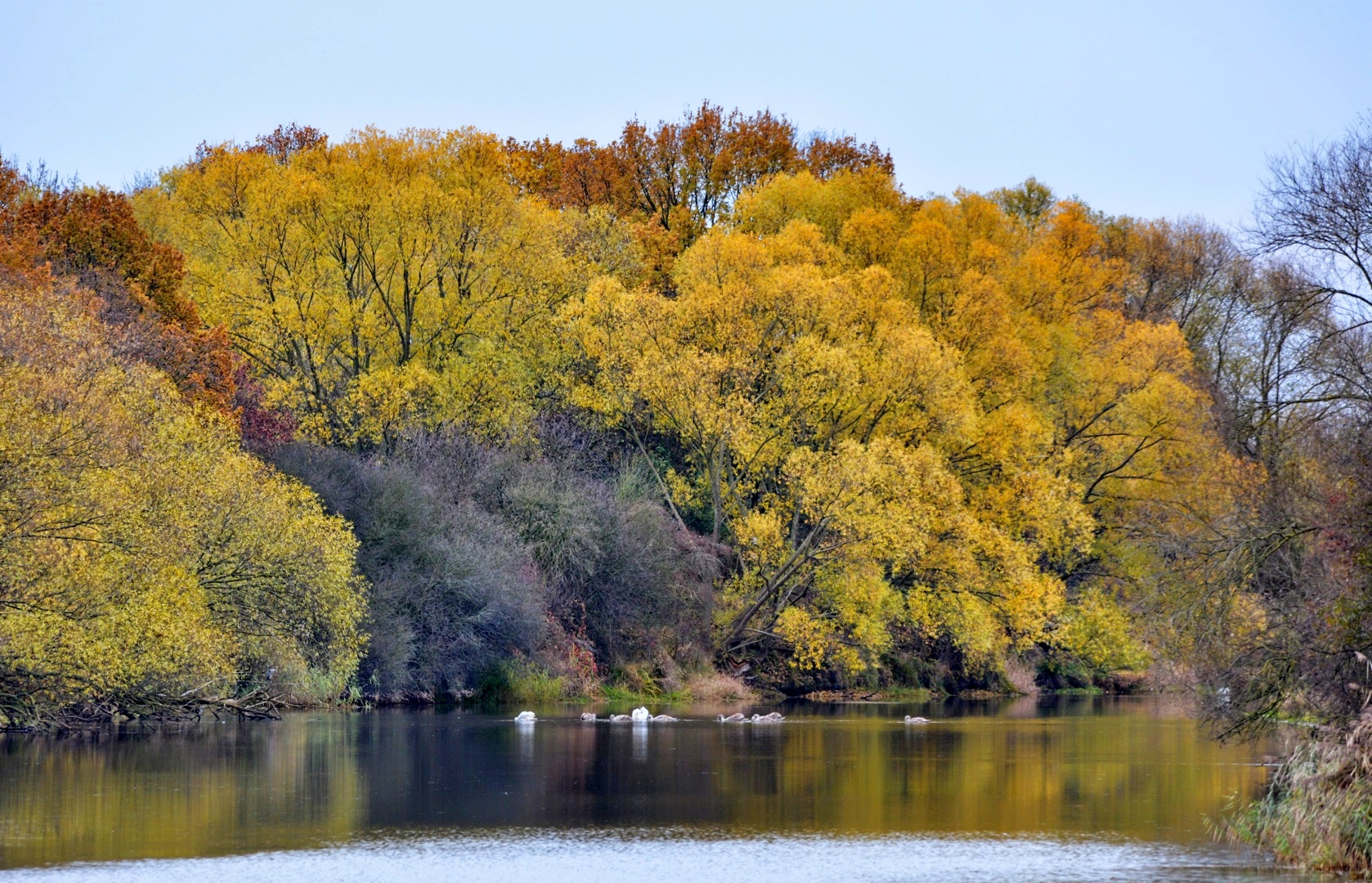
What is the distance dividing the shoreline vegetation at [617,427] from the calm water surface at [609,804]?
241cm

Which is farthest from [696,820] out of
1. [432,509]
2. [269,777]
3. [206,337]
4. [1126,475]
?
[1126,475]

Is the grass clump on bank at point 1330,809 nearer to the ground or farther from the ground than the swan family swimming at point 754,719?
farther from the ground

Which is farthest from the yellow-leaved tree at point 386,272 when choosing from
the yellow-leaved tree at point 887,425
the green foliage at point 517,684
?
the green foliage at point 517,684

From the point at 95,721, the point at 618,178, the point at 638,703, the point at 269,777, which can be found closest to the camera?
the point at 269,777

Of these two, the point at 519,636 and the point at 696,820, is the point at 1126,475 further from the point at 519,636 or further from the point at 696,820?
the point at 696,820

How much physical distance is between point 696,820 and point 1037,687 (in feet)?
142

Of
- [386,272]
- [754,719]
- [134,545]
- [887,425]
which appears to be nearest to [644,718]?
[754,719]

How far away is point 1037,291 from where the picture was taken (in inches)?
2501

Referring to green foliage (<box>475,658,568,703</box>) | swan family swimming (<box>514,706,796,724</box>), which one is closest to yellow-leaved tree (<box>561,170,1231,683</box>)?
green foliage (<box>475,658,568,703</box>)

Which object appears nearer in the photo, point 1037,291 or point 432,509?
point 432,509

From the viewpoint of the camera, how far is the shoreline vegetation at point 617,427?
2966 centimetres

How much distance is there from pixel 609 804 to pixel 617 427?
107 feet

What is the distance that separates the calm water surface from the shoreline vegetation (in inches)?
95.0

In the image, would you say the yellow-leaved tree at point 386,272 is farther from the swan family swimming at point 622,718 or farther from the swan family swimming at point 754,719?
the swan family swimming at point 754,719
